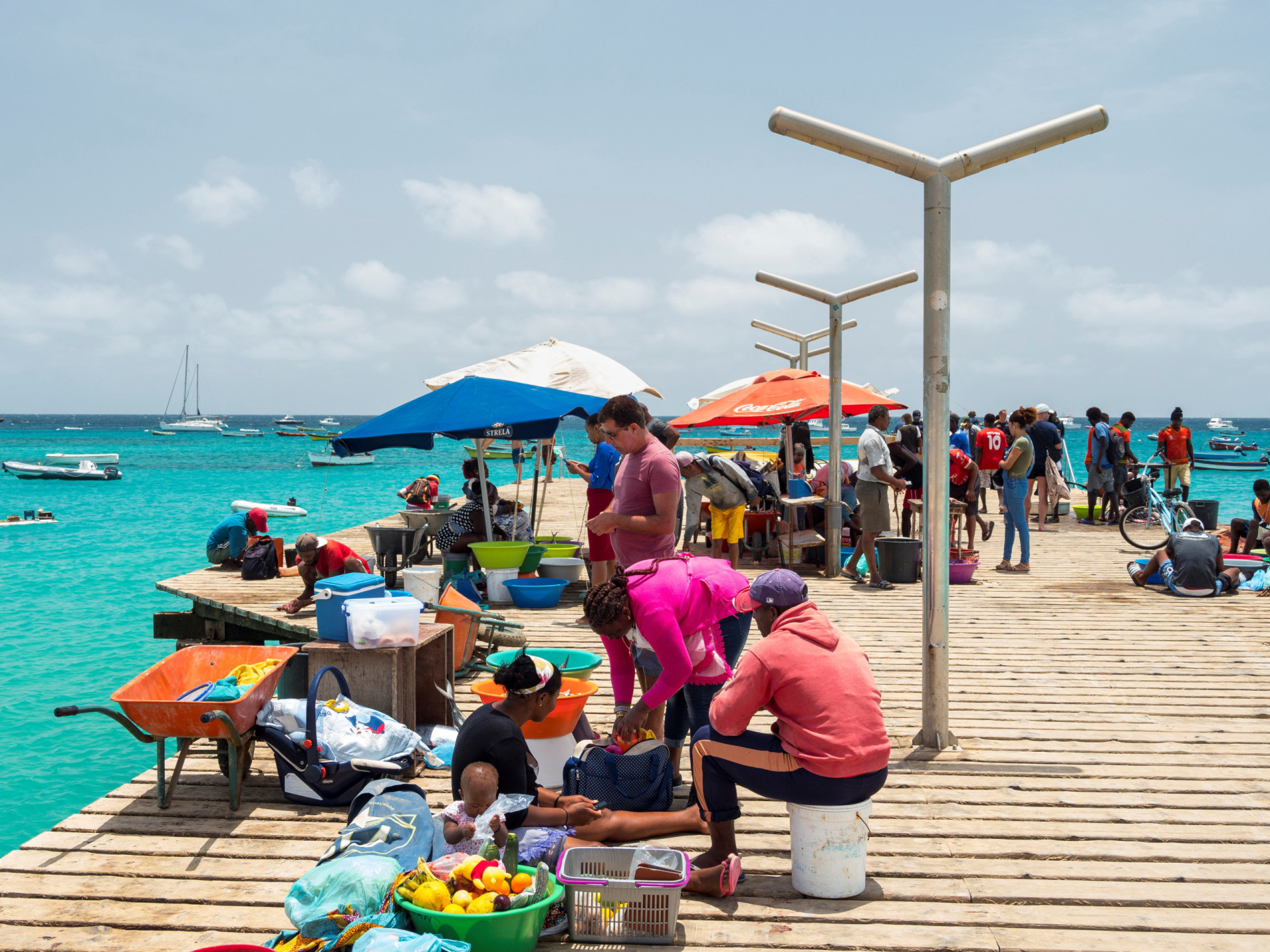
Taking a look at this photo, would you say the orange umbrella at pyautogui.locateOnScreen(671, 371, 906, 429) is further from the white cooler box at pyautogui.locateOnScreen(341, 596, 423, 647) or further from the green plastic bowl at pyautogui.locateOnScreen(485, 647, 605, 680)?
the white cooler box at pyautogui.locateOnScreen(341, 596, 423, 647)

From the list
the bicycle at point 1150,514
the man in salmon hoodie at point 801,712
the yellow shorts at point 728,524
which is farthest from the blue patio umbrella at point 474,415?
the bicycle at point 1150,514

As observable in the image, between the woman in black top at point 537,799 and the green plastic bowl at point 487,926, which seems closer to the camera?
the green plastic bowl at point 487,926

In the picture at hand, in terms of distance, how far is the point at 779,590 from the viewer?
11.2 ft

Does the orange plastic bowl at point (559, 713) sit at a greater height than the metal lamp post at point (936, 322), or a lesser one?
lesser

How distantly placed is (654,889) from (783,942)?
473 mm

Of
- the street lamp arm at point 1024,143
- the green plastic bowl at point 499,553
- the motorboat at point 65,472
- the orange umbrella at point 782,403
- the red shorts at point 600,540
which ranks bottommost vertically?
the green plastic bowl at point 499,553

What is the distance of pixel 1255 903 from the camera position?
10.8ft

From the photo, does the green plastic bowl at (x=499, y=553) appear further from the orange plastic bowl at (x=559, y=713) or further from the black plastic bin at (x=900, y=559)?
the orange plastic bowl at (x=559, y=713)

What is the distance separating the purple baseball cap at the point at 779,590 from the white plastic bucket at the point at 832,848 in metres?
0.74

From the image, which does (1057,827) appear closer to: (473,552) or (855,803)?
(855,803)

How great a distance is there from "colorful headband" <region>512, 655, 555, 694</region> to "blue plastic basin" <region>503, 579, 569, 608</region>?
15.6ft

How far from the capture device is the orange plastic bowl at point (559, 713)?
4.37 m

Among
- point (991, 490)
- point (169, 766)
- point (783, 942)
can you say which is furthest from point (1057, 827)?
point (991, 490)

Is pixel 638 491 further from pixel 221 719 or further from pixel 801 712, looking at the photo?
pixel 221 719
